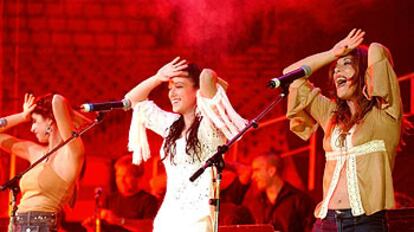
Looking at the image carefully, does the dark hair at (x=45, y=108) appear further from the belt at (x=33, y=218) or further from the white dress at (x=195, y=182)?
the white dress at (x=195, y=182)

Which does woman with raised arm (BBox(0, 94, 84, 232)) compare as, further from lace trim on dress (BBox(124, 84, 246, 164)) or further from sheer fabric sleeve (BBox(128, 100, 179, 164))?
lace trim on dress (BBox(124, 84, 246, 164))

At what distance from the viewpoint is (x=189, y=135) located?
4.28 meters

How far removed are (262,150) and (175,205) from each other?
14.1 feet

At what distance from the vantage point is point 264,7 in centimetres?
827

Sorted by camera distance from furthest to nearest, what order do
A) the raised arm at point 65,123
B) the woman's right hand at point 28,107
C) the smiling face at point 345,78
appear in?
the woman's right hand at point 28,107 → the raised arm at point 65,123 → the smiling face at point 345,78

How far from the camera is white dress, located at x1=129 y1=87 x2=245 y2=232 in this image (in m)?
4.09

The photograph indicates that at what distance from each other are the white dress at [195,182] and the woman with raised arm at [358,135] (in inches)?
16.7

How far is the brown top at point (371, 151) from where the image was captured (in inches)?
150

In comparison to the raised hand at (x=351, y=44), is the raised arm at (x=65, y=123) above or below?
below

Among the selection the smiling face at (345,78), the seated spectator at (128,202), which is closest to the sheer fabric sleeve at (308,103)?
the smiling face at (345,78)

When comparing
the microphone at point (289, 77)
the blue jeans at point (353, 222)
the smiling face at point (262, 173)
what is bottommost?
the blue jeans at point (353, 222)

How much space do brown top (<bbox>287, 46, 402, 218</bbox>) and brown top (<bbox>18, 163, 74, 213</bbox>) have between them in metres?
1.93

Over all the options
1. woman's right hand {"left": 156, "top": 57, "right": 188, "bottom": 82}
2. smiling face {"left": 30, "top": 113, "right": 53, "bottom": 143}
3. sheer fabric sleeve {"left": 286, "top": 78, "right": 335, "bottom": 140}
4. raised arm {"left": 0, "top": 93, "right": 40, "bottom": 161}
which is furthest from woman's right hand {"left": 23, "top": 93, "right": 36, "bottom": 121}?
sheer fabric sleeve {"left": 286, "top": 78, "right": 335, "bottom": 140}

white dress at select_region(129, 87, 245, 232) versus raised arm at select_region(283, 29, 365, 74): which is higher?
raised arm at select_region(283, 29, 365, 74)
